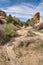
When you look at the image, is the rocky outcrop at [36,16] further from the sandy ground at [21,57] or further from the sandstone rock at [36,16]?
the sandy ground at [21,57]

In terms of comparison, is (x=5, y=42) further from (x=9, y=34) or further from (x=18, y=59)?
(x=18, y=59)

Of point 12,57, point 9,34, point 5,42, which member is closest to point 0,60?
point 12,57

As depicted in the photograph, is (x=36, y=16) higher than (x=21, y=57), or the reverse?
(x=21, y=57)

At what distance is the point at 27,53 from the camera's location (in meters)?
16.0

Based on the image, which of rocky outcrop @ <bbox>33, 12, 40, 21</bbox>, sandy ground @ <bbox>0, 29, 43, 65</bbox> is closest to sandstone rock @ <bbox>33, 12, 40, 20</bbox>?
rocky outcrop @ <bbox>33, 12, 40, 21</bbox>

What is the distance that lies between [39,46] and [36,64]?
2517 mm

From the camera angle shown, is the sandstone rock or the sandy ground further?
the sandstone rock

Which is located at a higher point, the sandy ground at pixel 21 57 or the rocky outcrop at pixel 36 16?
the sandy ground at pixel 21 57

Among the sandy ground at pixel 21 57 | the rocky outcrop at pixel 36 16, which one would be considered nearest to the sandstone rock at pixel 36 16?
the rocky outcrop at pixel 36 16

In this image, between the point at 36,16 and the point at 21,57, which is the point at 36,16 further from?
the point at 21,57

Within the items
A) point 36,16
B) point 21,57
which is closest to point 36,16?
point 36,16

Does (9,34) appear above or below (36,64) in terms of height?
above

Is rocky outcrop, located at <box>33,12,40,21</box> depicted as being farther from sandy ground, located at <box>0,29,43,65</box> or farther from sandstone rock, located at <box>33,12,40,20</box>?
sandy ground, located at <box>0,29,43,65</box>

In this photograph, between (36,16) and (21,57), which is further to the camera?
(36,16)
